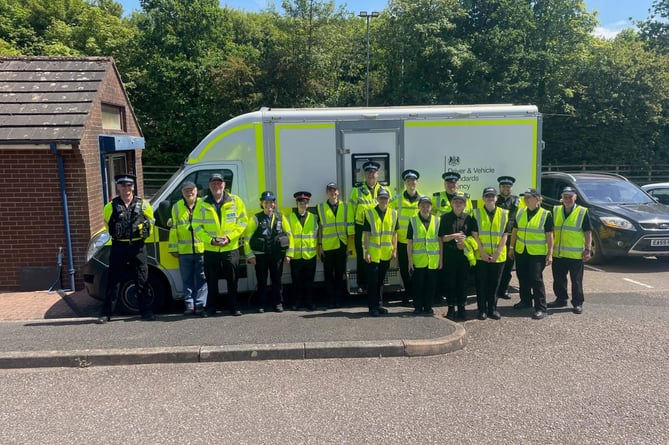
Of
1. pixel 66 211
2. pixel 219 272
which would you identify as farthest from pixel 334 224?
pixel 66 211

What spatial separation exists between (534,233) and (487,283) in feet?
2.85

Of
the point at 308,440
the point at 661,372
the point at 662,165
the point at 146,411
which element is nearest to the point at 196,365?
the point at 146,411

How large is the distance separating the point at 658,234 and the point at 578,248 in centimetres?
353

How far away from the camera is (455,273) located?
637cm

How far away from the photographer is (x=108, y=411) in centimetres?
421

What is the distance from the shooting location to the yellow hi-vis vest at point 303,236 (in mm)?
6586

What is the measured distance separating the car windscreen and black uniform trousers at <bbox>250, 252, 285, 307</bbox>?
676 centimetres

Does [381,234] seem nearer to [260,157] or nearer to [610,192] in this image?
[260,157]

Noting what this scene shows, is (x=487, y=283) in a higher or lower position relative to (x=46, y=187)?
lower

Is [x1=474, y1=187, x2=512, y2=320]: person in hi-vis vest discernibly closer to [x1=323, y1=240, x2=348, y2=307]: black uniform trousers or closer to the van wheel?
[x1=323, y1=240, x2=348, y2=307]: black uniform trousers

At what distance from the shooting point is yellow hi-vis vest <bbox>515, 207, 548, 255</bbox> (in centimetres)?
641

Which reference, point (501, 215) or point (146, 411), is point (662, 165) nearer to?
point (501, 215)

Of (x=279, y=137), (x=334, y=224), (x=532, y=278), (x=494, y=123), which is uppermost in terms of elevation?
(x=494, y=123)

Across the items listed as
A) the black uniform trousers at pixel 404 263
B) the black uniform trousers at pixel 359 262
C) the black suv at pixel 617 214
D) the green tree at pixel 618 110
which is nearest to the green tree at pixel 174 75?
the green tree at pixel 618 110
